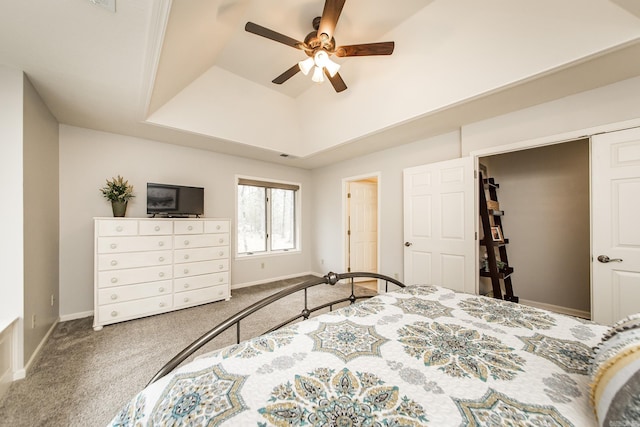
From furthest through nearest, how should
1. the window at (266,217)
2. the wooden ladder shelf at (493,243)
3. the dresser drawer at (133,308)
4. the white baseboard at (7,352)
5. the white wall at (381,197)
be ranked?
the window at (266,217)
the white wall at (381,197)
the wooden ladder shelf at (493,243)
the dresser drawer at (133,308)
the white baseboard at (7,352)

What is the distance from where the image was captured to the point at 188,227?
3.24 metres

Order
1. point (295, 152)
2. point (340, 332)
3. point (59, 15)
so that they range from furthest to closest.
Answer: point (295, 152)
point (59, 15)
point (340, 332)

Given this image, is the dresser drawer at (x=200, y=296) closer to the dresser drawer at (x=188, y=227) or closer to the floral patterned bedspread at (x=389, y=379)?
the dresser drawer at (x=188, y=227)

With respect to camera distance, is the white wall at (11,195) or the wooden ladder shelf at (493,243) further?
the wooden ladder shelf at (493,243)

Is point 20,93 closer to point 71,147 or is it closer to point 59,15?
point 59,15

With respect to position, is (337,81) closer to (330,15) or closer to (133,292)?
(330,15)

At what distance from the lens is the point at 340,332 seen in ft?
3.72

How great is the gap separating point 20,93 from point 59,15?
2.98 feet

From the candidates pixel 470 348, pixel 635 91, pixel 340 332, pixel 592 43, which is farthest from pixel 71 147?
pixel 635 91

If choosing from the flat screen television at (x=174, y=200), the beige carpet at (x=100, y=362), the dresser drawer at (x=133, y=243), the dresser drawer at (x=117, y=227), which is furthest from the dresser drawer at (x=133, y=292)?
the flat screen television at (x=174, y=200)

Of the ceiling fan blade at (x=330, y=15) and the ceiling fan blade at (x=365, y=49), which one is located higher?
the ceiling fan blade at (x=330, y=15)

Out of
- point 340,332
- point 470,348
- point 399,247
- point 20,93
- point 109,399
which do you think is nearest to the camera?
point 470,348

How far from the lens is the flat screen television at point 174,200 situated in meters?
3.15

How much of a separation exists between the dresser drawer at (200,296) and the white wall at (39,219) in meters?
1.16
